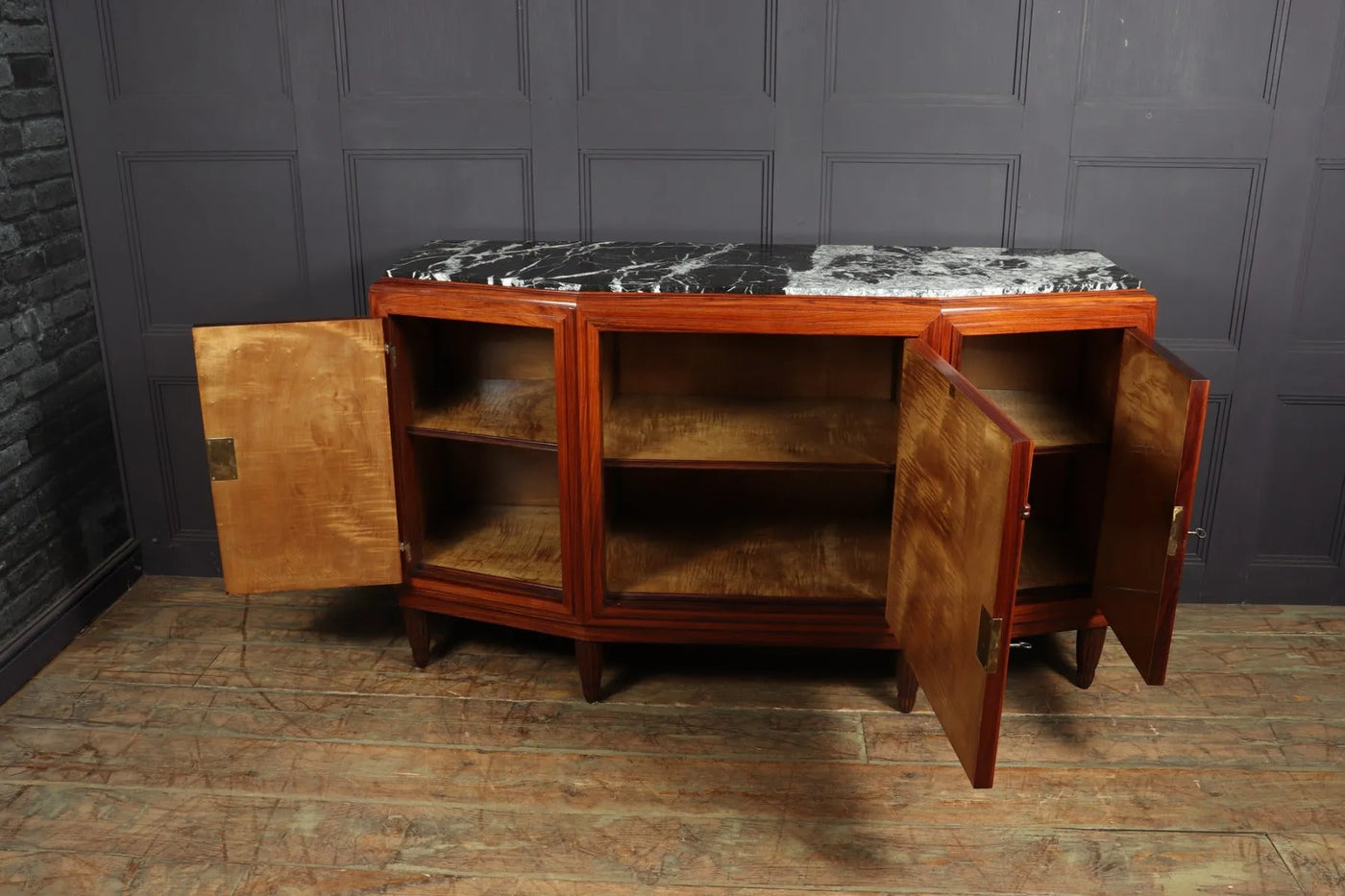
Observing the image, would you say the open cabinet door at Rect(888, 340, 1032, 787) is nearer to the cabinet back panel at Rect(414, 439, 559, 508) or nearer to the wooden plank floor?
the wooden plank floor

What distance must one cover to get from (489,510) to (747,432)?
2.64 ft

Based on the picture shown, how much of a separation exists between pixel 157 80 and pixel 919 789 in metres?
2.57

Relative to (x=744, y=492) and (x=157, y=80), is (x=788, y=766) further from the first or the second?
(x=157, y=80)

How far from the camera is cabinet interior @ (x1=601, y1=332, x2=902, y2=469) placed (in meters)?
2.64

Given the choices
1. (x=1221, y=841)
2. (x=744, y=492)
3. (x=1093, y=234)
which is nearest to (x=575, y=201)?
(x=744, y=492)

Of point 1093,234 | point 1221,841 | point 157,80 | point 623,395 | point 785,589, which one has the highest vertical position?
point 157,80

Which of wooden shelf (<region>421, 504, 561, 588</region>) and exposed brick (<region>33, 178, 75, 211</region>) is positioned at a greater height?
exposed brick (<region>33, 178, 75, 211</region>)

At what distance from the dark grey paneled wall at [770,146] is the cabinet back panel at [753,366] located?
303 mm

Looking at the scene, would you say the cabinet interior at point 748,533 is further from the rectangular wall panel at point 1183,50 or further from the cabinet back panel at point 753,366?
the rectangular wall panel at point 1183,50

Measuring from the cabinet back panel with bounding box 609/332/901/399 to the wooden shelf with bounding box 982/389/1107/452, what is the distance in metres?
0.31

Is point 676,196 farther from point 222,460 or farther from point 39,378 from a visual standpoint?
point 39,378

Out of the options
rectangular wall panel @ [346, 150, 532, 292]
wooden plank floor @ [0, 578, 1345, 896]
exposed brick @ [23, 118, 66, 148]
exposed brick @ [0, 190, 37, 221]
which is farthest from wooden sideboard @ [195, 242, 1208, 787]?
exposed brick @ [23, 118, 66, 148]

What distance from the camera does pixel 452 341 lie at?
290 centimetres

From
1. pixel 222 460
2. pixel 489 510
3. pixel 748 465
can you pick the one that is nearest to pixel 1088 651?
pixel 748 465
